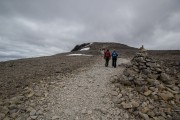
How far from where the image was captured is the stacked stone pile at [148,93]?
9875mm

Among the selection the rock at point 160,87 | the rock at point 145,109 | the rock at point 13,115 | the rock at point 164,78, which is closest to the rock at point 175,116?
the rock at point 145,109

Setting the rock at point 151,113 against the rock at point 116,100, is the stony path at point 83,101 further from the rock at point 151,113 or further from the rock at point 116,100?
the rock at point 151,113

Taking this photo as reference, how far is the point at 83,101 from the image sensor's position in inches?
413

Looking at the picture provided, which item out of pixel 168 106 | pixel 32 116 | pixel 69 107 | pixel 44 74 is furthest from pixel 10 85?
pixel 168 106

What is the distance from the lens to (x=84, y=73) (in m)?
15.8

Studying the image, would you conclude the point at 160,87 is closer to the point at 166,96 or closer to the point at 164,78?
the point at 166,96

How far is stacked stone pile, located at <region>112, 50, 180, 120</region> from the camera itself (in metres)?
9.88

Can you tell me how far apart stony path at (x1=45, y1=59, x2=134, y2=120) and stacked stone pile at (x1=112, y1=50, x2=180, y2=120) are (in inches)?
29.5

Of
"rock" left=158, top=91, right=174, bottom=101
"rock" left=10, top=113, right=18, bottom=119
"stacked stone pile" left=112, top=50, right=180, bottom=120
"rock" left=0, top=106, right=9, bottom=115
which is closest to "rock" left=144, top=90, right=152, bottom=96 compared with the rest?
"stacked stone pile" left=112, top=50, right=180, bottom=120

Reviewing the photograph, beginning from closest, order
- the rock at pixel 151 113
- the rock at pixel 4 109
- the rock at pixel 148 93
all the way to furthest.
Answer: the rock at pixel 4 109 < the rock at pixel 151 113 < the rock at pixel 148 93

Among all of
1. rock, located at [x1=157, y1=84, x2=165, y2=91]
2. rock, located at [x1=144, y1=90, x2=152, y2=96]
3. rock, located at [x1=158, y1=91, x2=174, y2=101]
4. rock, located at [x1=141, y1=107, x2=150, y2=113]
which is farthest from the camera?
rock, located at [x1=157, y1=84, x2=165, y2=91]

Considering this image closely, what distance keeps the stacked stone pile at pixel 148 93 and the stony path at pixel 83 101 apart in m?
0.75

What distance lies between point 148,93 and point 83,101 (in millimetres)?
4652

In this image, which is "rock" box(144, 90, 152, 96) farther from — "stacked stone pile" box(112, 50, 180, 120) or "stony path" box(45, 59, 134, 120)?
"stony path" box(45, 59, 134, 120)
